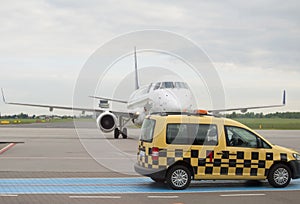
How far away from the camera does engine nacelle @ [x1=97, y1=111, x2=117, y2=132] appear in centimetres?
3148

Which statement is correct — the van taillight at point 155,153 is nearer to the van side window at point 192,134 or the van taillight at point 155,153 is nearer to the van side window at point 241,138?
the van side window at point 192,134

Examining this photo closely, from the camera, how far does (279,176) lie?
1121 cm

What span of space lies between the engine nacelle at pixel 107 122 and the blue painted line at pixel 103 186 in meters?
19.0

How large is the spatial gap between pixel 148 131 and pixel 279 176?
3.22 m

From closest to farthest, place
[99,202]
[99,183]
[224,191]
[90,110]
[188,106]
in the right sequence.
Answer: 1. [99,202]
2. [224,191]
3. [99,183]
4. [188,106]
5. [90,110]

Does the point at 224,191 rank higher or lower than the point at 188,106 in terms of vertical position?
lower

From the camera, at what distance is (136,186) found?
37.4 feet

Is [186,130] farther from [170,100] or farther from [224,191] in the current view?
[170,100]

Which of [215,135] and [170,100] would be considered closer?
[215,135]

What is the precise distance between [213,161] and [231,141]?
2.15 ft

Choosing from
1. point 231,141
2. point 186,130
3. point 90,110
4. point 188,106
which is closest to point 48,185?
point 186,130

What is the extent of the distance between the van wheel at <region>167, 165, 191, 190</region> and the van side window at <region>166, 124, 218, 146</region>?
58 centimetres

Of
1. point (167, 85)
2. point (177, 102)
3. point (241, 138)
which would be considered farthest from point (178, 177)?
point (167, 85)

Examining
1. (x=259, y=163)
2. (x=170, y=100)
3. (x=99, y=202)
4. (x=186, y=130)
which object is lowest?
(x=99, y=202)
